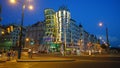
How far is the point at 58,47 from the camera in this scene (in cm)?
9044

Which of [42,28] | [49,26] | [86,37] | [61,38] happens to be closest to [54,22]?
[49,26]

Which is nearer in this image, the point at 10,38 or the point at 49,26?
the point at 49,26

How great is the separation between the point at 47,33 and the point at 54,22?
23.8ft

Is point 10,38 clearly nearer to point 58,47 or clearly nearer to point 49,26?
point 49,26

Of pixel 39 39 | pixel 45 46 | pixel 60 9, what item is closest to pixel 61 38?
pixel 45 46

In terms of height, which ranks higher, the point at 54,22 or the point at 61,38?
the point at 54,22

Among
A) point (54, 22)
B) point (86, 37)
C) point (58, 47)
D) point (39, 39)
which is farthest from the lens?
point (86, 37)

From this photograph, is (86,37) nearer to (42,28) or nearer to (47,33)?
(42,28)

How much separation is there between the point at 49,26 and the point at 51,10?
926 centimetres

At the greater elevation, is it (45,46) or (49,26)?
(49,26)

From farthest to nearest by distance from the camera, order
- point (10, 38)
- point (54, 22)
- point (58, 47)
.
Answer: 1. point (10, 38)
2. point (54, 22)
3. point (58, 47)

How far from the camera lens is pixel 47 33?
322ft

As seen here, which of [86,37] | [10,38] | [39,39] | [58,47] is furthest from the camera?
[86,37]

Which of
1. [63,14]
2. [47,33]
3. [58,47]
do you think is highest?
[63,14]
